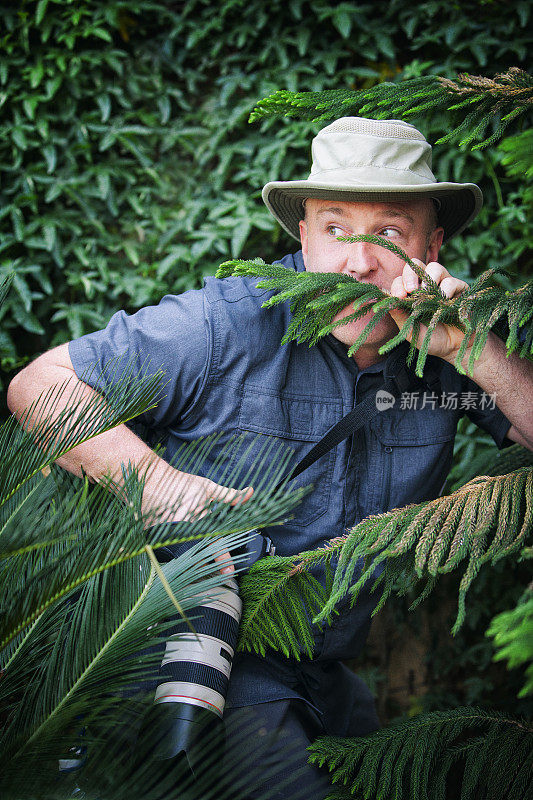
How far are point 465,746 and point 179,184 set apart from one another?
283 centimetres

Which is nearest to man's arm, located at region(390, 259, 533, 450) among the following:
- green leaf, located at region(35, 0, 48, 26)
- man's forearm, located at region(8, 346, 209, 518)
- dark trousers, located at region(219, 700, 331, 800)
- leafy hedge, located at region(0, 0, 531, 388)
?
man's forearm, located at region(8, 346, 209, 518)

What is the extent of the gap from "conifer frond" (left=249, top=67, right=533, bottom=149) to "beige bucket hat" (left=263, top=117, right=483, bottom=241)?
21cm

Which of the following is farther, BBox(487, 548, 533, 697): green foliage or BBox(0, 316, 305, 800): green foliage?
BBox(0, 316, 305, 800): green foliage

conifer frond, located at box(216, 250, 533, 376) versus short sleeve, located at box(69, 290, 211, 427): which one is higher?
conifer frond, located at box(216, 250, 533, 376)

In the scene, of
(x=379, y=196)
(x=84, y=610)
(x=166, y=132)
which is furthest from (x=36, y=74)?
(x=84, y=610)

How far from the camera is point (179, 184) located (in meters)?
3.45

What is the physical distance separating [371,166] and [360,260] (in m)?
0.28

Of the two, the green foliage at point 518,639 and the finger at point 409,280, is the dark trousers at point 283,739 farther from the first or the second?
the finger at point 409,280

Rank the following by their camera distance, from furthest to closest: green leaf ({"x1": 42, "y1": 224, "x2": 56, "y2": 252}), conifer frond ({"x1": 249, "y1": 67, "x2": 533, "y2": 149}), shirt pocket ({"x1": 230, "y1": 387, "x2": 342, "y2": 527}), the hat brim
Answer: green leaf ({"x1": 42, "y1": 224, "x2": 56, "y2": 252}), shirt pocket ({"x1": 230, "y1": 387, "x2": 342, "y2": 527}), the hat brim, conifer frond ({"x1": 249, "y1": 67, "x2": 533, "y2": 149})

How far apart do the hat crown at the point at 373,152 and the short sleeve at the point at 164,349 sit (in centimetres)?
59

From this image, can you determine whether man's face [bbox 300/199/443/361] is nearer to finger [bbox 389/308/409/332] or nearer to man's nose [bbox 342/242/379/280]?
man's nose [bbox 342/242/379/280]

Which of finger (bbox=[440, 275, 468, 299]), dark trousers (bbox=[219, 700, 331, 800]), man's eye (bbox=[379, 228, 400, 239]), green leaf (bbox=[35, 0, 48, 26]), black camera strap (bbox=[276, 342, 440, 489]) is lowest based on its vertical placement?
Result: dark trousers (bbox=[219, 700, 331, 800])

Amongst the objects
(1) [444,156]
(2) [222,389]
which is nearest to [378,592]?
(2) [222,389]

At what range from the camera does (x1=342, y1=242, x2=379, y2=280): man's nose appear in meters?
1.95
